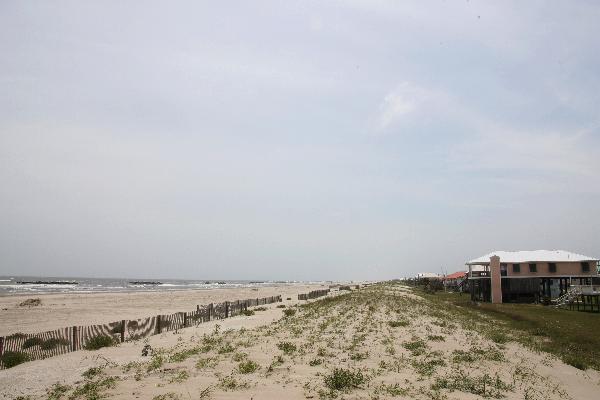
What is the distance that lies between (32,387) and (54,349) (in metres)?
5.75

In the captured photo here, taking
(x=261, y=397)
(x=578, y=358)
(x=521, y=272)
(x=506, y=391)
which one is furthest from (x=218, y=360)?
(x=521, y=272)

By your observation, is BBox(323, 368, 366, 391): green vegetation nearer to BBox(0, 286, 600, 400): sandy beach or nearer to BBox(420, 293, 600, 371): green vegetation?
BBox(0, 286, 600, 400): sandy beach

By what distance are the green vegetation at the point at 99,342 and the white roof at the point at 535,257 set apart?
150ft

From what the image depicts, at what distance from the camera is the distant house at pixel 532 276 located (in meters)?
49.1

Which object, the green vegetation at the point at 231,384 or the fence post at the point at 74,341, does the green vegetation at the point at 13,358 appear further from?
the green vegetation at the point at 231,384

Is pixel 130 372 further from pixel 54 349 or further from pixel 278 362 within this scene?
pixel 54 349

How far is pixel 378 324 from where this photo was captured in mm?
26047

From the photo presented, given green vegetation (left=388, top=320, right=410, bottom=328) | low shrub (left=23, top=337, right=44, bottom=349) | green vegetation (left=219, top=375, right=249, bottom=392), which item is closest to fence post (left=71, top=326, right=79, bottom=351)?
low shrub (left=23, top=337, right=44, bottom=349)

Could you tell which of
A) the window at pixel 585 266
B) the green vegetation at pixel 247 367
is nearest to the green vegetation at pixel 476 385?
the green vegetation at pixel 247 367

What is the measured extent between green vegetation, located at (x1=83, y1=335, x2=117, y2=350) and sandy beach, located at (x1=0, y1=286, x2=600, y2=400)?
0.55m

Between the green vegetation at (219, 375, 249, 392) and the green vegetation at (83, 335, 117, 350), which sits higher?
the green vegetation at (219, 375, 249, 392)

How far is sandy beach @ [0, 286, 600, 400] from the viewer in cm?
1189

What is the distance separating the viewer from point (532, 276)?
52031 mm

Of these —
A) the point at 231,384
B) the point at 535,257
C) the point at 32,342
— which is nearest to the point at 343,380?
the point at 231,384
